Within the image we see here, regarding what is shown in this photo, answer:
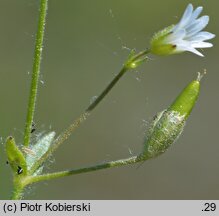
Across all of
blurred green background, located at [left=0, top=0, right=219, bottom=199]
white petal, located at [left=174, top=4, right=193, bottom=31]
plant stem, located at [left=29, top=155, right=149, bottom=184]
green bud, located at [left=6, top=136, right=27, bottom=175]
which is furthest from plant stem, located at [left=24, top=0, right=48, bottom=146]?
blurred green background, located at [left=0, top=0, right=219, bottom=199]

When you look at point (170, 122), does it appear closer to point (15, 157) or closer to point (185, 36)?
point (185, 36)

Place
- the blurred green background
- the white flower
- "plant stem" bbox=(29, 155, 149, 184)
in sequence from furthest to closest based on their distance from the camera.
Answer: the blurred green background < the white flower < "plant stem" bbox=(29, 155, 149, 184)

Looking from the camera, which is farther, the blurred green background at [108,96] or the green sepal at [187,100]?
the blurred green background at [108,96]

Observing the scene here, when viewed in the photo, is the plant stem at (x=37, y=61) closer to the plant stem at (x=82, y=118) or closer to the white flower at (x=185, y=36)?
the plant stem at (x=82, y=118)

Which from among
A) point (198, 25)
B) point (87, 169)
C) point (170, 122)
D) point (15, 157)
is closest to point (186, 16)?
point (198, 25)

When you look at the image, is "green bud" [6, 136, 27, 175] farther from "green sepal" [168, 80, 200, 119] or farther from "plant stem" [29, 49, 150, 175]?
"green sepal" [168, 80, 200, 119]

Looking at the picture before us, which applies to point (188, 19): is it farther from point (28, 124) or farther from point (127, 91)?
point (127, 91)

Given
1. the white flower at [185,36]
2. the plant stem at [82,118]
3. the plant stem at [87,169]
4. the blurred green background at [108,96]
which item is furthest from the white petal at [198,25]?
the blurred green background at [108,96]
